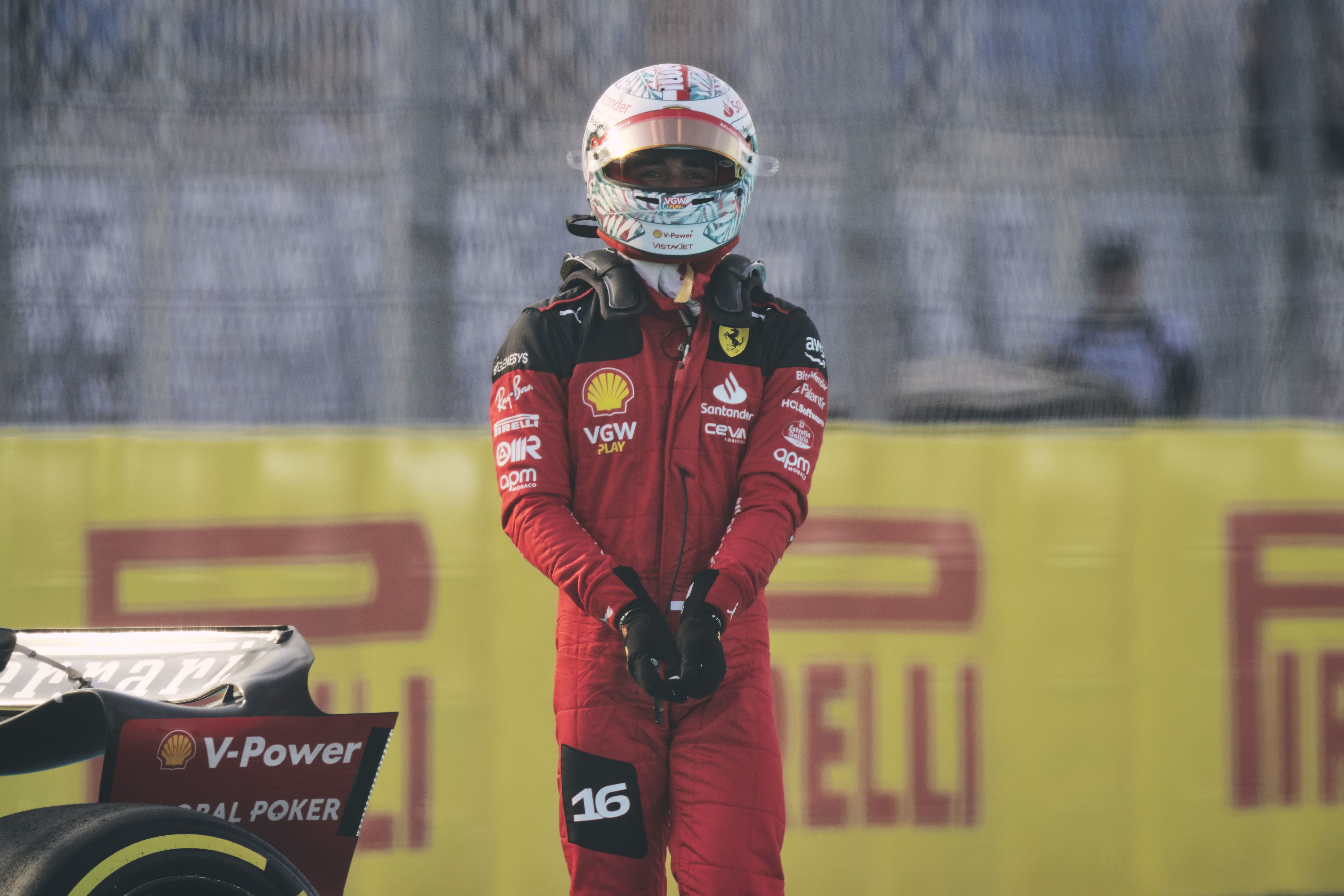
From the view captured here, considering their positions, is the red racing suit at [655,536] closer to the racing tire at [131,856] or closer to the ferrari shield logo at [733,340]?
the ferrari shield logo at [733,340]

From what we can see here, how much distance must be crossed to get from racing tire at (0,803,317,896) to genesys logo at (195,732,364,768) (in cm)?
11

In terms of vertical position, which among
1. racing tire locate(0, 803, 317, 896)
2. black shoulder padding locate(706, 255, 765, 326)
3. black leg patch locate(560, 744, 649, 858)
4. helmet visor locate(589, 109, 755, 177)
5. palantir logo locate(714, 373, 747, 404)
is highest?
helmet visor locate(589, 109, 755, 177)

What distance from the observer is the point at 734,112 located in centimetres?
239

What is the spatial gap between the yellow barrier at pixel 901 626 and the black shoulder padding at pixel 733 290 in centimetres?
129

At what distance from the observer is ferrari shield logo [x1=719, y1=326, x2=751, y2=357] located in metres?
2.33

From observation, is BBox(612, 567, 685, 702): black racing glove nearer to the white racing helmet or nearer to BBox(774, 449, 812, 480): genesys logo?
BBox(774, 449, 812, 480): genesys logo

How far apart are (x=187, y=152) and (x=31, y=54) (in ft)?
1.68

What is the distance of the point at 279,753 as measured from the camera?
6.05ft

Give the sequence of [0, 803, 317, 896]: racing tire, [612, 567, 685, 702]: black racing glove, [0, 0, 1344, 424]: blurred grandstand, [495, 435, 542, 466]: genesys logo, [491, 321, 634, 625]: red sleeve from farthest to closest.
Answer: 1. [0, 0, 1344, 424]: blurred grandstand
2. [495, 435, 542, 466]: genesys logo
3. [491, 321, 634, 625]: red sleeve
4. [612, 567, 685, 702]: black racing glove
5. [0, 803, 317, 896]: racing tire

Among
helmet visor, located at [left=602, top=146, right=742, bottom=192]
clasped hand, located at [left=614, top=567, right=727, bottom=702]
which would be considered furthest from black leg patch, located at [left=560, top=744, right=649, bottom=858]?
helmet visor, located at [left=602, top=146, right=742, bottom=192]

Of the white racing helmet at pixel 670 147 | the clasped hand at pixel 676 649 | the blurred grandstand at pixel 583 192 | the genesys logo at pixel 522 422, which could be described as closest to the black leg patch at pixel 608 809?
the clasped hand at pixel 676 649

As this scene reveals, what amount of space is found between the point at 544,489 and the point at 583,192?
5.82 ft

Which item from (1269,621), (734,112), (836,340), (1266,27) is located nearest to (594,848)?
(734,112)

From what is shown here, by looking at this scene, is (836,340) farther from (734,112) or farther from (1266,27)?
(1266,27)
